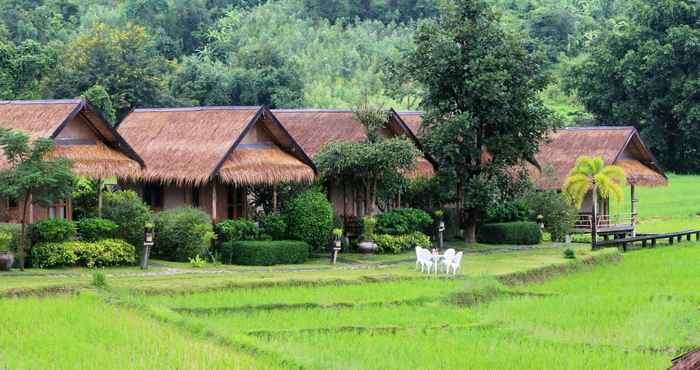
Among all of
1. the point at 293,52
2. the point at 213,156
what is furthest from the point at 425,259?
the point at 293,52

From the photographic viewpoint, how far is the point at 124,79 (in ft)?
164

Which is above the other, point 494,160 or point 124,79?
point 124,79

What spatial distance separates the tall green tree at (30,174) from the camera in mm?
22984

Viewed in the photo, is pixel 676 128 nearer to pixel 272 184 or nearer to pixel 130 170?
pixel 272 184

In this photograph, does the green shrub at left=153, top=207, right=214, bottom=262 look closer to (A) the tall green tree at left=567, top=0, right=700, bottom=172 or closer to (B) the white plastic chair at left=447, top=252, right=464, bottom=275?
(B) the white plastic chair at left=447, top=252, right=464, bottom=275

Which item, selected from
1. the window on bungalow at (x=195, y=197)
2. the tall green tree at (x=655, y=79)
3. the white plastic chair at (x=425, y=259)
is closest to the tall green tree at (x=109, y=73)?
the window on bungalow at (x=195, y=197)

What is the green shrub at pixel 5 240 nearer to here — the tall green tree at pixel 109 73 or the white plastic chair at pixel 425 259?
the white plastic chair at pixel 425 259

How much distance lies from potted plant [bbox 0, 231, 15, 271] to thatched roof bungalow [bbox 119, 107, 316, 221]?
4.71 m

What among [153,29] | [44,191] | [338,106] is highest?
[153,29]

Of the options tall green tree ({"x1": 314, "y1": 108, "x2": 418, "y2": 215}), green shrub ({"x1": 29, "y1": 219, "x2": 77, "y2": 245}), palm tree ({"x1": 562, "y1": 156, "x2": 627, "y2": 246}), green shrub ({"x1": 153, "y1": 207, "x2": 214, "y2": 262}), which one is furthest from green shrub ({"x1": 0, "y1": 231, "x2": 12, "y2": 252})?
palm tree ({"x1": 562, "y1": 156, "x2": 627, "y2": 246})

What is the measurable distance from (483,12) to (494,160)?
4072 millimetres

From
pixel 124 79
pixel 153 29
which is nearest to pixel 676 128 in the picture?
pixel 124 79

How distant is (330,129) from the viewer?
1283 inches

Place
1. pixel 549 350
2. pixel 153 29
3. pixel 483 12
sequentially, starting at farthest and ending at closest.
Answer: pixel 153 29, pixel 483 12, pixel 549 350
